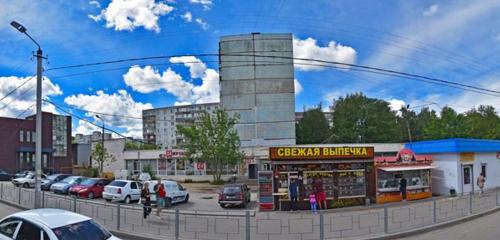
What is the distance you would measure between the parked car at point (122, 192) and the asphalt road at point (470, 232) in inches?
749

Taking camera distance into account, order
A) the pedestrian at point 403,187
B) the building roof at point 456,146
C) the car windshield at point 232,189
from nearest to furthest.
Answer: the car windshield at point 232,189 < the pedestrian at point 403,187 < the building roof at point 456,146

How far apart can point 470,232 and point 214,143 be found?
34.1 meters

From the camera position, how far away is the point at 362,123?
7556 cm

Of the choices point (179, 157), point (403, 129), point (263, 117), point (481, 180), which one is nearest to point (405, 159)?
point (481, 180)

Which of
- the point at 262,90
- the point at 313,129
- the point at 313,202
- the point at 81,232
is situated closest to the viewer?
the point at 81,232

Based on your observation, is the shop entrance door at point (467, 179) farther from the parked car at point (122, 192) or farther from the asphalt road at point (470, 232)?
the parked car at point (122, 192)

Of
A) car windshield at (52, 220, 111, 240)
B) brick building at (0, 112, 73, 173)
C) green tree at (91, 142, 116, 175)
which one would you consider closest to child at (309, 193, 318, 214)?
car windshield at (52, 220, 111, 240)

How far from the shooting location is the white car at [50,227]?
323 inches

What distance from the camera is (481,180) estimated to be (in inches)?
1113

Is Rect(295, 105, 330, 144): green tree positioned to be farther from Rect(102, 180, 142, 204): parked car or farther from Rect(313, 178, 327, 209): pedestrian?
Rect(313, 178, 327, 209): pedestrian

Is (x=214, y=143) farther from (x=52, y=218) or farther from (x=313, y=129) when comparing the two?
(x=52, y=218)

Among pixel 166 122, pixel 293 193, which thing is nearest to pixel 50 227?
pixel 293 193

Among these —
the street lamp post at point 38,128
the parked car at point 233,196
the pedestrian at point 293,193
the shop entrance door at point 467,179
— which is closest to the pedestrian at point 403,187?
the shop entrance door at point 467,179

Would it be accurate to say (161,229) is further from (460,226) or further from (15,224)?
(460,226)
